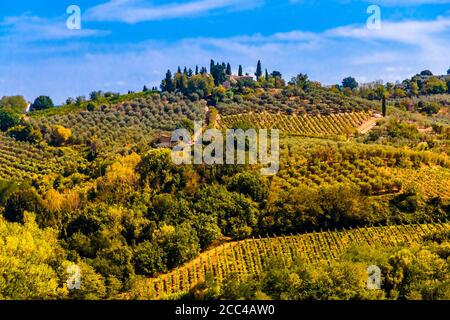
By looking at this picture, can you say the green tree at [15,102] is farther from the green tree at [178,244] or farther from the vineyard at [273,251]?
the vineyard at [273,251]

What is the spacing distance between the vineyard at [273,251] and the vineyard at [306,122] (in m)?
29.0

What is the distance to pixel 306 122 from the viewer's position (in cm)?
7206

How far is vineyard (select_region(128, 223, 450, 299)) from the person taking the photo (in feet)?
114

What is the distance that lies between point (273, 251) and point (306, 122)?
37.6 m

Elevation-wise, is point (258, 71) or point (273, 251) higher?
point (258, 71)

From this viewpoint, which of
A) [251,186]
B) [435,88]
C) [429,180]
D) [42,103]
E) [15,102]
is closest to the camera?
[251,186]

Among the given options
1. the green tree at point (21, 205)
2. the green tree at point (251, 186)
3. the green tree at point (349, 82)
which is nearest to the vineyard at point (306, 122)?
the green tree at point (251, 186)

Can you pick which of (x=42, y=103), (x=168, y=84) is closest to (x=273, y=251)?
(x=168, y=84)

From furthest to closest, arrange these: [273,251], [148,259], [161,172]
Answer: [161,172]
[273,251]
[148,259]

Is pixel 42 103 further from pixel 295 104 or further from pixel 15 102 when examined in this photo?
pixel 295 104

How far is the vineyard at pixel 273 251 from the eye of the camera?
114 feet

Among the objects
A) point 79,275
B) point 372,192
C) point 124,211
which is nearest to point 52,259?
point 79,275

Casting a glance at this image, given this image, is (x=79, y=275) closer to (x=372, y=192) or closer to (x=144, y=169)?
(x=144, y=169)
